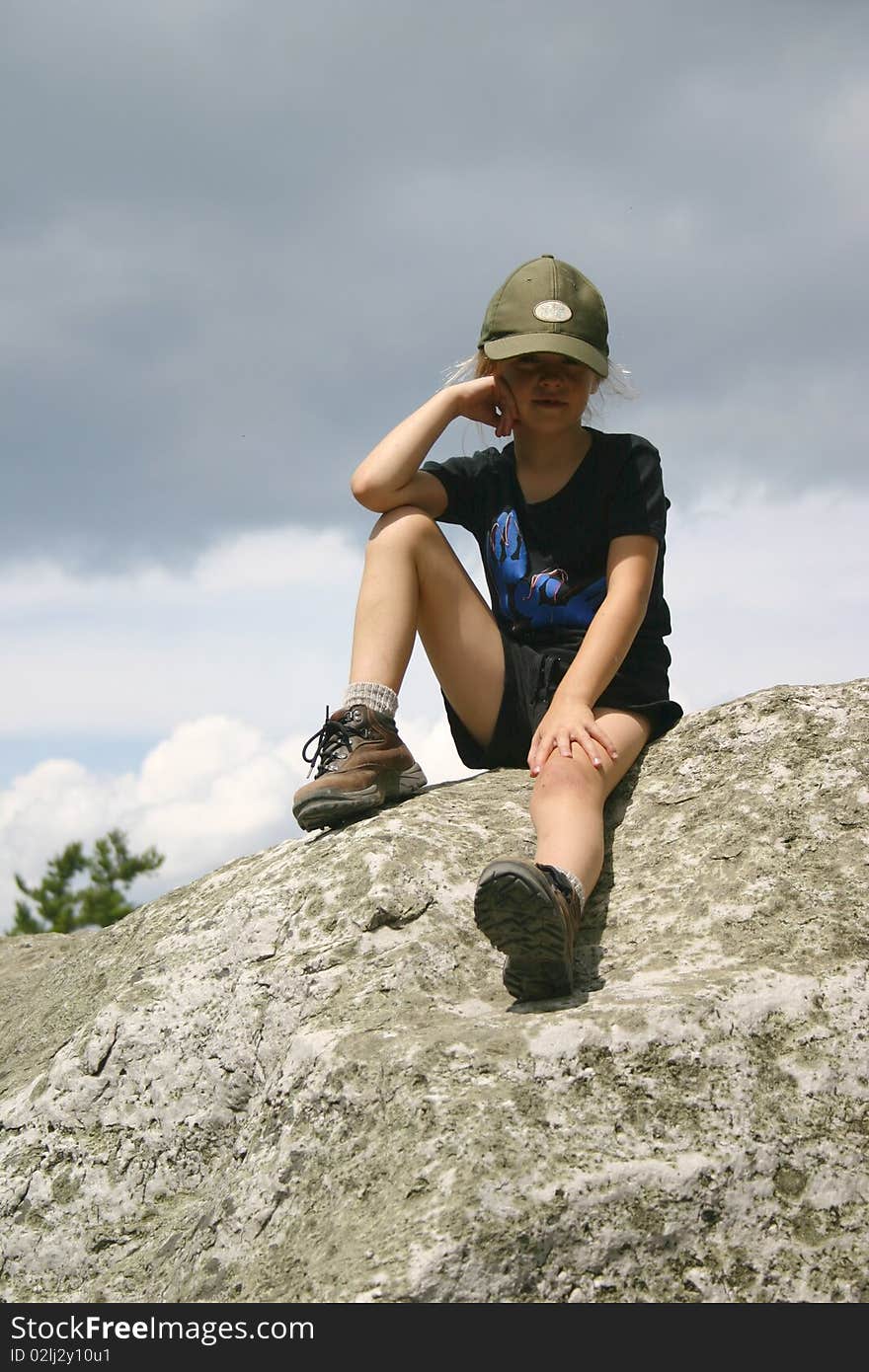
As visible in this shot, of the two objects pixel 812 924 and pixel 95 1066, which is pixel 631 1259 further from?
pixel 95 1066

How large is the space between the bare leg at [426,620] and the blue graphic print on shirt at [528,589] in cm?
13

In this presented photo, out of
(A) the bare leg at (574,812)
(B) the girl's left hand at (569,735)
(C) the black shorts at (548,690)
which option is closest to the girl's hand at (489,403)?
(C) the black shorts at (548,690)

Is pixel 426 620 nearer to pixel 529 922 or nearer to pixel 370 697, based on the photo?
pixel 370 697

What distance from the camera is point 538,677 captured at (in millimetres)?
4227

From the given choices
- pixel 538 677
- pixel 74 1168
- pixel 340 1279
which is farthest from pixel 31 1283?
pixel 538 677

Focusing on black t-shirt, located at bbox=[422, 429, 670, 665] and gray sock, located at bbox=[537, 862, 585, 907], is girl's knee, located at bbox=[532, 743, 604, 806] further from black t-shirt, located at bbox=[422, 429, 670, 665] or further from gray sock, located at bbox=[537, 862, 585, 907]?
black t-shirt, located at bbox=[422, 429, 670, 665]

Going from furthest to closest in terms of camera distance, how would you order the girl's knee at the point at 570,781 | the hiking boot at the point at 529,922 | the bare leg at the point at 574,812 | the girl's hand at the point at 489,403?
1. the girl's hand at the point at 489,403
2. the girl's knee at the point at 570,781
3. the bare leg at the point at 574,812
4. the hiking boot at the point at 529,922

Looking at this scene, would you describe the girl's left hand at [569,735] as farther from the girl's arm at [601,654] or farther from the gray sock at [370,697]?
the gray sock at [370,697]

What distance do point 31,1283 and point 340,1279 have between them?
1.41m

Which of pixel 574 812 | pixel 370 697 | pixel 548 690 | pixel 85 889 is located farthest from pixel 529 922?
pixel 85 889

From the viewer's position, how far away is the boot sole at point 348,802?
383cm

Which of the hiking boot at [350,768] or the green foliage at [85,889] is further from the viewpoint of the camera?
the green foliage at [85,889]

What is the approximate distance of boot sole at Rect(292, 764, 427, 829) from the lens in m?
3.83

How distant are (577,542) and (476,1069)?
7.02ft
